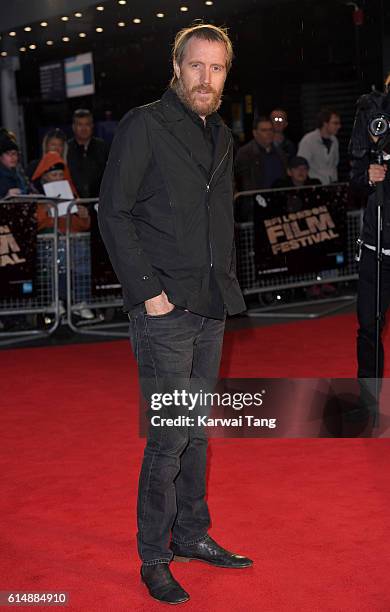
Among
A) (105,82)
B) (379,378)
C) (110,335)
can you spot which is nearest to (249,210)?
(110,335)

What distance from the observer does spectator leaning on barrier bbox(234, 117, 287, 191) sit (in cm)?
1105

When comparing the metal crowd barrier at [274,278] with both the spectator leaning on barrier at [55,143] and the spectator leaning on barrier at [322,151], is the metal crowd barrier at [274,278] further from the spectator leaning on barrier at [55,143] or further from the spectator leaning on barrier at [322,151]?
the spectator leaning on barrier at [55,143]

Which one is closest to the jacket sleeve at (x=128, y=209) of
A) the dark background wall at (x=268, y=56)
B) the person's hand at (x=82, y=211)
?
the person's hand at (x=82, y=211)

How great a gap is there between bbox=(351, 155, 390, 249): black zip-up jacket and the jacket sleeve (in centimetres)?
246

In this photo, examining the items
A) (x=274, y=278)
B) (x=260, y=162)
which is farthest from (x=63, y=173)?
(x=274, y=278)

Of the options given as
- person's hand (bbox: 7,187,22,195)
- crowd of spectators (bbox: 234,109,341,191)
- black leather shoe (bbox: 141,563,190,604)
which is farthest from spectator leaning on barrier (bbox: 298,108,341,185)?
black leather shoe (bbox: 141,563,190,604)

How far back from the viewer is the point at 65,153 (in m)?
10.7

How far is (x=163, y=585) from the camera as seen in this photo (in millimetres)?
3719

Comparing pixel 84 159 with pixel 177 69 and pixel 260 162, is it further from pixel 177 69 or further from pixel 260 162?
pixel 177 69

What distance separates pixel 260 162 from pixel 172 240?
25.1 feet

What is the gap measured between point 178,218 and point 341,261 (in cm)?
749

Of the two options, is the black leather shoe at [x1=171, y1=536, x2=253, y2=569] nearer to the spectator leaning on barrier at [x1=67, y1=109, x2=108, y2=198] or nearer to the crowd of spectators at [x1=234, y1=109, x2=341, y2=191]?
the crowd of spectators at [x1=234, y1=109, x2=341, y2=191]

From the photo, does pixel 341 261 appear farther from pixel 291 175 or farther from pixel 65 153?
pixel 65 153

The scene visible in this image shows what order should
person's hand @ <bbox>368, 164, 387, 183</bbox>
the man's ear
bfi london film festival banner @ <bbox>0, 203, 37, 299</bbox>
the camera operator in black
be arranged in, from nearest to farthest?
the man's ear
person's hand @ <bbox>368, 164, 387, 183</bbox>
the camera operator in black
bfi london film festival banner @ <bbox>0, 203, 37, 299</bbox>
